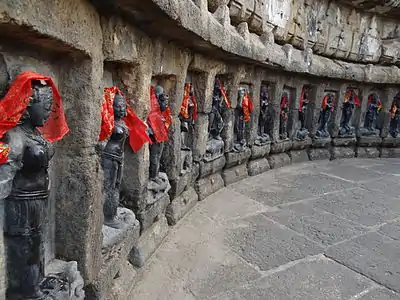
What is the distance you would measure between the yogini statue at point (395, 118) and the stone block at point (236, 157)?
190 inches

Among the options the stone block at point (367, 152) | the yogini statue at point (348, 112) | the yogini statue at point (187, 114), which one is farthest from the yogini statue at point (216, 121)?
the stone block at point (367, 152)

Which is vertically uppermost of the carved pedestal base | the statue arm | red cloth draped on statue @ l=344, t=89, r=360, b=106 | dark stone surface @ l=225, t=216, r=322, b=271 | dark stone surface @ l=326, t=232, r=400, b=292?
red cloth draped on statue @ l=344, t=89, r=360, b=106

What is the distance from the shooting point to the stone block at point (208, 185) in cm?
404

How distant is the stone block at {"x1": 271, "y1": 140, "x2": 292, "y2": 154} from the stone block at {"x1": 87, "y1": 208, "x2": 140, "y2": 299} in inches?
156

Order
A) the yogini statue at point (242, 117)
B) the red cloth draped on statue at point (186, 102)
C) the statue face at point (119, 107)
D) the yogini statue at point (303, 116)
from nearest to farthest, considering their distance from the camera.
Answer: the statue face at point (119, 107) → the red cloth draped on statue at point (186, 102) → the yogini statue at point (242, 117) → the yogini statue at point (303, 116)

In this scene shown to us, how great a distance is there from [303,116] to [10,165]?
630cm

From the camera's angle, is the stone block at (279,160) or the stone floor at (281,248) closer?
the stone floor at (281,248)

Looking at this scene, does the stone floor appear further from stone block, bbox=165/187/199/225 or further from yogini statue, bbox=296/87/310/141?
yogini statue, bbox=296/87/310/141

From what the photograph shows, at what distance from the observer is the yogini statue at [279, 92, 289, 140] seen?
6.21 meters

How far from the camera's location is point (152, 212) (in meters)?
2.78

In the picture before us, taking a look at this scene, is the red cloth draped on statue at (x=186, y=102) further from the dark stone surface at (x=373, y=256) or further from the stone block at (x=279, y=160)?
the stone block at (x=279, y=160)

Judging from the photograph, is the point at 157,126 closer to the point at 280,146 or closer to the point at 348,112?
the point at 280,146

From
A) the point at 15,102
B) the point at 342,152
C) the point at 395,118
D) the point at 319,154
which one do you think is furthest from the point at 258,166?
the point at 395,118

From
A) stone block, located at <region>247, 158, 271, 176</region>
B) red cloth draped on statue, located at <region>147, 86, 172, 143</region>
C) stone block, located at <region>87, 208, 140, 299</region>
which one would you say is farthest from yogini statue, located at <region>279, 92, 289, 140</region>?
stone block, located at <region>87, 208, 140, 299</region>
